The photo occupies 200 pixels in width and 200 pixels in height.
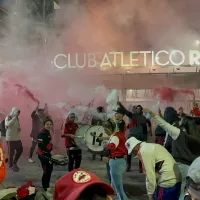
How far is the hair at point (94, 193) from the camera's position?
158 cm

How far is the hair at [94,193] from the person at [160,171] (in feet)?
6.79

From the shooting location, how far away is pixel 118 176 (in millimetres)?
5039

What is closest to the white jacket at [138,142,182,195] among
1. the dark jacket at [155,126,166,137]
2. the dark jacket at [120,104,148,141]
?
the dark jacket at [120,104,148,141]

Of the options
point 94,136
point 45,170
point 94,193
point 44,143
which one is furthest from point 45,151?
point 94,193

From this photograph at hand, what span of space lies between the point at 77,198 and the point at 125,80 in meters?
17.4

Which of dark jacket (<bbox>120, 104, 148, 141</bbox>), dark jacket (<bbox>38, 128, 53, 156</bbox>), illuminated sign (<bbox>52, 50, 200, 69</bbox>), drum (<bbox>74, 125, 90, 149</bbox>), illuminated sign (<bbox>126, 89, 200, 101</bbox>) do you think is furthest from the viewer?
illuminated sign (<bbox>52, 50, 200, 69</bbox>)

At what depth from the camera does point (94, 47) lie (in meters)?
21.4

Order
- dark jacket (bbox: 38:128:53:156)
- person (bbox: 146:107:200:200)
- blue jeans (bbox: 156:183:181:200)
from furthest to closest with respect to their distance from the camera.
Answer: dark jacket (bbox: 38:128:53:156)
person (bbox: 146:107:200:200)
blue jeans (bbox: 156:183:181:200)

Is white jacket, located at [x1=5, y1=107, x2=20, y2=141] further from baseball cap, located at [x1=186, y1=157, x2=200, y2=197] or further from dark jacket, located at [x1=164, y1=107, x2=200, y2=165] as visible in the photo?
Answer: baseball cap, located at [x1=186, y1=157, x2=200, y2=197]

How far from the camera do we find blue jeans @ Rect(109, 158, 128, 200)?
5.01m

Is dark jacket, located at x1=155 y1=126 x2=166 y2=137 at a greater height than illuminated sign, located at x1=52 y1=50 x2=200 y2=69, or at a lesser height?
lesser

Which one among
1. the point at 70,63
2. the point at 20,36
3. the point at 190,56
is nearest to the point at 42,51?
the point at 20,36

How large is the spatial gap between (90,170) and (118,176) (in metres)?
2.69

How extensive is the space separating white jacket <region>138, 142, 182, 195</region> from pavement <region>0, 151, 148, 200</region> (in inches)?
76.3
